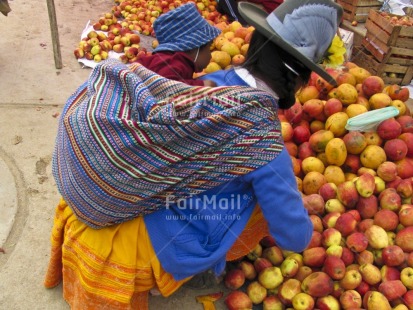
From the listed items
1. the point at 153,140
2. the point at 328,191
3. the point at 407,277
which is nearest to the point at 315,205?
the point at 328,191

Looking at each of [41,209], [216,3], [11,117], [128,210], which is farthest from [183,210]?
[216,3]

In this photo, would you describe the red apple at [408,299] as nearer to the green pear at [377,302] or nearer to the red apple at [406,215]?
the green pear at [377,302]

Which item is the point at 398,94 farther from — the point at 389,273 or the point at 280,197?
the point at 280,197

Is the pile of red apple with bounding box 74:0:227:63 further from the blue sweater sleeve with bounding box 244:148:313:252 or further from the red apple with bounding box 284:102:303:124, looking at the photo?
the blue sweater sleeve with bounding box 244:148:313:252

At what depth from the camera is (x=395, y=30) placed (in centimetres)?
430

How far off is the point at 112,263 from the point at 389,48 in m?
3.95

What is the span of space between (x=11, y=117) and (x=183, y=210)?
7.36ft

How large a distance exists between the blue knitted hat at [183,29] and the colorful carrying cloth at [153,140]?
3.66ft

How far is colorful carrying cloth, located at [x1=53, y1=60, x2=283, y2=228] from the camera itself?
144 centimetres

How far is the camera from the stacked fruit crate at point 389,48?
4367mm

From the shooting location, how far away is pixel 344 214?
2295 millimetres

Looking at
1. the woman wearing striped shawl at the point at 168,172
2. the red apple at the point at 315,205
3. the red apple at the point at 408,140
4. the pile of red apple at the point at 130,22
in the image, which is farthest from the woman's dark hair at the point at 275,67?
the pile of red apple at the point at 130,22

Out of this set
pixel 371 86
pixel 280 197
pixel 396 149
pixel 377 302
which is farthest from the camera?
pixel 371 86

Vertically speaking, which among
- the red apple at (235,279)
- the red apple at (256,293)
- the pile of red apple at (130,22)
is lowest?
the pile of red apple at (130,22)
